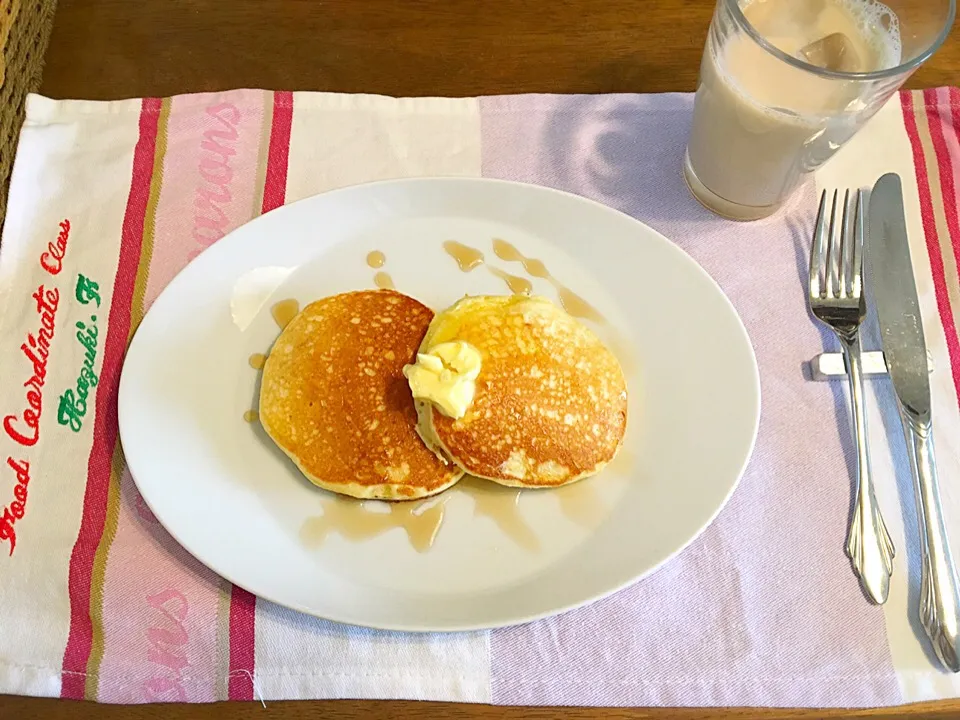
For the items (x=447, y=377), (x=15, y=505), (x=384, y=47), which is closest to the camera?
(x=447, y=377)

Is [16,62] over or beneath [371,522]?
over

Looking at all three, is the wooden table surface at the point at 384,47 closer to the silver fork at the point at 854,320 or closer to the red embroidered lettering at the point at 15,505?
the silver fork at the point at 854,320

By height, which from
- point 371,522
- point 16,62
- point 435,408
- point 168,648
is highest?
point 16,62

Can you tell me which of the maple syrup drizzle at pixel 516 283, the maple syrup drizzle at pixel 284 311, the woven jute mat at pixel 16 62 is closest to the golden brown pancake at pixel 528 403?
the maple syrup drizzle at pixel 516 283

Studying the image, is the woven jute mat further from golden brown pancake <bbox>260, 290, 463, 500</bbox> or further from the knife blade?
the knife blade

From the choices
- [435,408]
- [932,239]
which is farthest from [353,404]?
[932,239]

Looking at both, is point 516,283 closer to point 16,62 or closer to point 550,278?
point 550,278

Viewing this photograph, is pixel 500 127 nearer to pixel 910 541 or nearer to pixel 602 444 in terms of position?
pixel 602 444
